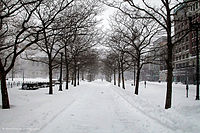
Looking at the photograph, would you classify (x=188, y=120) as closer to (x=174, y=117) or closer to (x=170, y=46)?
(x=174, y=117)

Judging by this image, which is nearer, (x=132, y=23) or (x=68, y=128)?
(x=68, y=128)

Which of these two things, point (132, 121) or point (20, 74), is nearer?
point (132, 121)

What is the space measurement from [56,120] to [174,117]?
5.13 meters

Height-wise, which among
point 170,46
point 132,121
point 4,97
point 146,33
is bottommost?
point 132,121

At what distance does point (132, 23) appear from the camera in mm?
19734

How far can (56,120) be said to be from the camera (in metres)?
8.00

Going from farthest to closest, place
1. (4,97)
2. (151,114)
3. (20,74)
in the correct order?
(20,74), (4,97), (151,114)

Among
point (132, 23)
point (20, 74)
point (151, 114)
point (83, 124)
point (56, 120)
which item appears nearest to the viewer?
point (83, 124)

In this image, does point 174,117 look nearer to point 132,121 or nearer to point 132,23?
point 132,121

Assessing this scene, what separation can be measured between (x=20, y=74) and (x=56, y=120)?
9409 cm

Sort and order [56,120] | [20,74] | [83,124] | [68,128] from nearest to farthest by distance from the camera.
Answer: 1. [68,128]
2. [83,124]
3. [56,120]
4. [20,74]

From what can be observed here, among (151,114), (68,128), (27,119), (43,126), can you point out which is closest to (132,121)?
(151,114)

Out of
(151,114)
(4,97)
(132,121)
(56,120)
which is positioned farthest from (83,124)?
(4,97)

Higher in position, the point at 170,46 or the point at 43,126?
the point at 170,46
